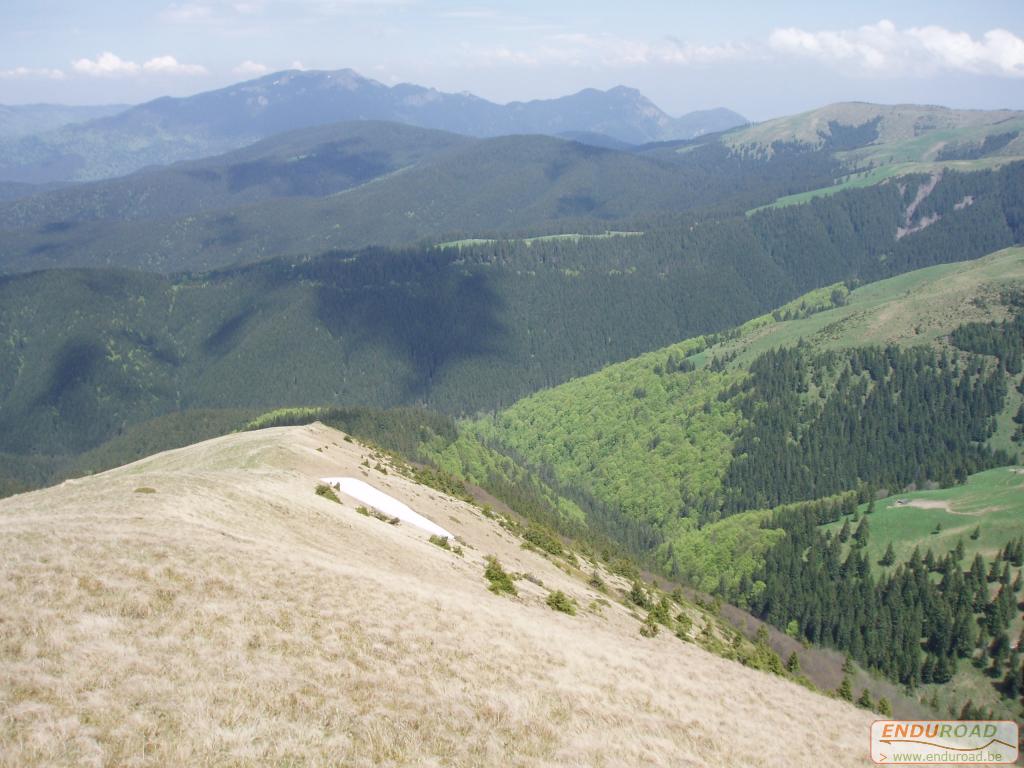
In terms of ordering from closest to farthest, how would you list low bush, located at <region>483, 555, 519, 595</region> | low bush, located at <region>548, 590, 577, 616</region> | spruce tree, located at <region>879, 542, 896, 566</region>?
low bush, located at <region>483, 555, 519, 595</region> → low bush, located at <region>548, 590, 577, 616</region> → spruce tree, located at <region>879, 542, 896, 566</region>

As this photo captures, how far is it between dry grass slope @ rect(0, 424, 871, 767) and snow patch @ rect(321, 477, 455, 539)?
25.4 m

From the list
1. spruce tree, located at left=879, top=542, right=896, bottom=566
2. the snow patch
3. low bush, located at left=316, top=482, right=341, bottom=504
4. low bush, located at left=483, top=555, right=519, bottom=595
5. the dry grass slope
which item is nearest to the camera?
the dry grass slope

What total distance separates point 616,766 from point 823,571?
5198 inches

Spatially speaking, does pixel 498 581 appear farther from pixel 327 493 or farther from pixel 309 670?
pixel 309 670

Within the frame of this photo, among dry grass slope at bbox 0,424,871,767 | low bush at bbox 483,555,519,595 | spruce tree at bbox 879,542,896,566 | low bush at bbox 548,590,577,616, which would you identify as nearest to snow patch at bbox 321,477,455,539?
low bush at bbox 483,555,519,595

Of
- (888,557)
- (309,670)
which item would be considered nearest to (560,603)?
(309,670)

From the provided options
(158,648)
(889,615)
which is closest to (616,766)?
(158,648)

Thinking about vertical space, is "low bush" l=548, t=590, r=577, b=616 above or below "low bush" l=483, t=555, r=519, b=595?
below

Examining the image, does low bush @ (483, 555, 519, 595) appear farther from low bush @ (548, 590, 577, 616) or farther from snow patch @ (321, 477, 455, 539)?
snow patch @ (321, 477, 455, 539)

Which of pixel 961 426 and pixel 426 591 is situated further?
pixel 961 426

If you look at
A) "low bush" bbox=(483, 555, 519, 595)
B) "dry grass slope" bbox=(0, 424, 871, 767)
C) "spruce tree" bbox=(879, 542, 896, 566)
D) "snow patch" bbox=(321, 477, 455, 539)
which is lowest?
"spruce tree" bbox=(879, 542, 896, 566)

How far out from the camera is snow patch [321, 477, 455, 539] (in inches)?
3236

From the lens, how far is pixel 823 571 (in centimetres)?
14438

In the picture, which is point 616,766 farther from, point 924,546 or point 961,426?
point 961,426
